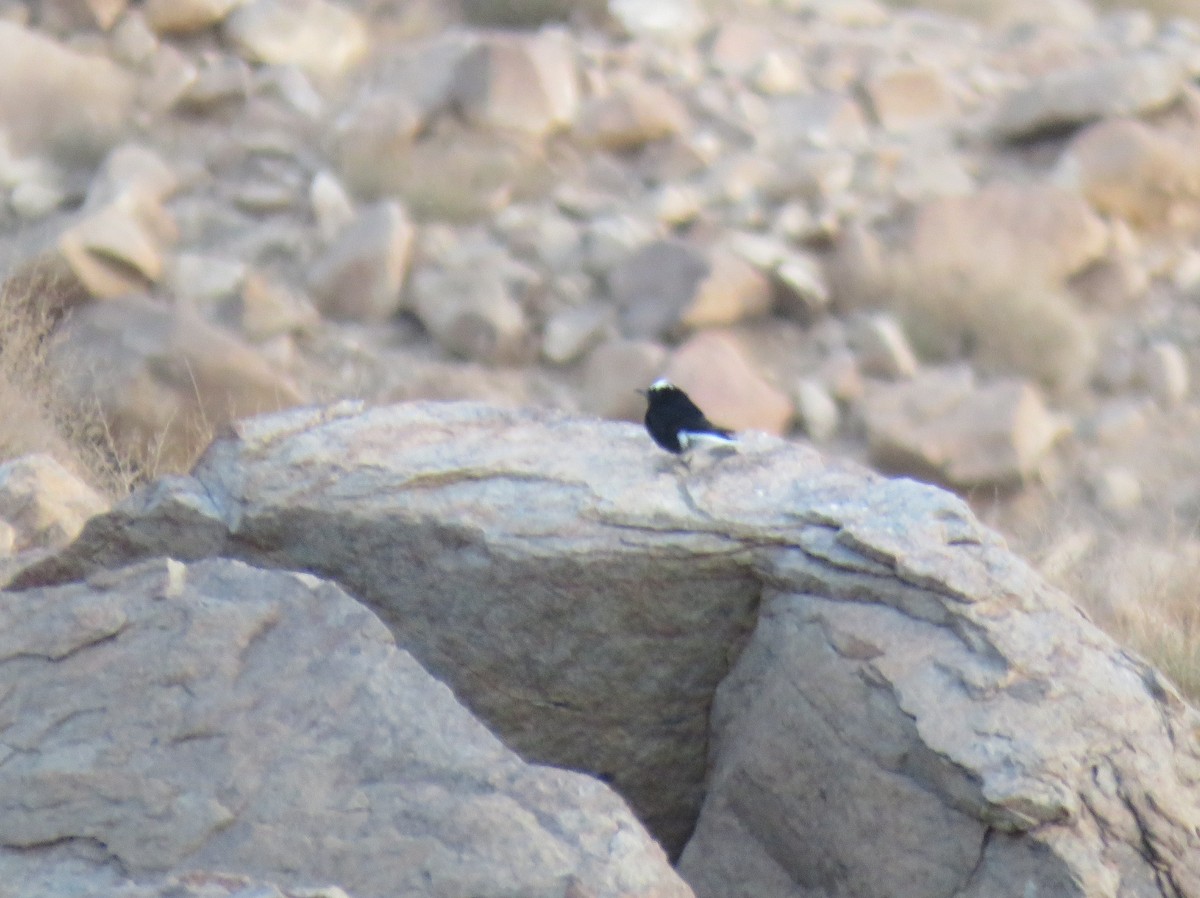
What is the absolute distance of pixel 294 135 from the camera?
10.2m

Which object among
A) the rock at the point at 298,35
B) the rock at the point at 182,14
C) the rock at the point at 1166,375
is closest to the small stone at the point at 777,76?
the rock at the point at 298,35

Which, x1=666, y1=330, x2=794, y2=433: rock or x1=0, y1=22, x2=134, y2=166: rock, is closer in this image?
x1=666, y1=330, x2=794, y2=433: rock

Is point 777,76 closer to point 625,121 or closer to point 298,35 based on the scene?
point 625,121

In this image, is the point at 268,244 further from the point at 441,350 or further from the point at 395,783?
the point at 395,783

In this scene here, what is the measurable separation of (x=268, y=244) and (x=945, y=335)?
4411 mm

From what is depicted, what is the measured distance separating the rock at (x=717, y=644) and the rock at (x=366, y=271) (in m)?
4.95

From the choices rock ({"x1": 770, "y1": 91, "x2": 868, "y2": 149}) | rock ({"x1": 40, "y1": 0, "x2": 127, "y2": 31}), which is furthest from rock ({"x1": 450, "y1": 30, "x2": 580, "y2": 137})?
rock ({"x1": 40, "y1": 0, "x2": 127, "y2": 31})

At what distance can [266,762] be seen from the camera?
9.18ft

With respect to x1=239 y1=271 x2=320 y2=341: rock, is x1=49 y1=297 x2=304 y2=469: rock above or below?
above

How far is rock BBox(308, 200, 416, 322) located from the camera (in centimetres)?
911

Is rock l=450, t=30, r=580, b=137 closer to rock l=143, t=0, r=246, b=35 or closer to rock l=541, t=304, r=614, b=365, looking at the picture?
rock l=143, t=0, r=246, b=35

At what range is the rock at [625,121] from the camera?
10727mm

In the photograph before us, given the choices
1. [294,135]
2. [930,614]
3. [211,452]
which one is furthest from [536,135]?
[930,614]

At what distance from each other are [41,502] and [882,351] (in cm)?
598
